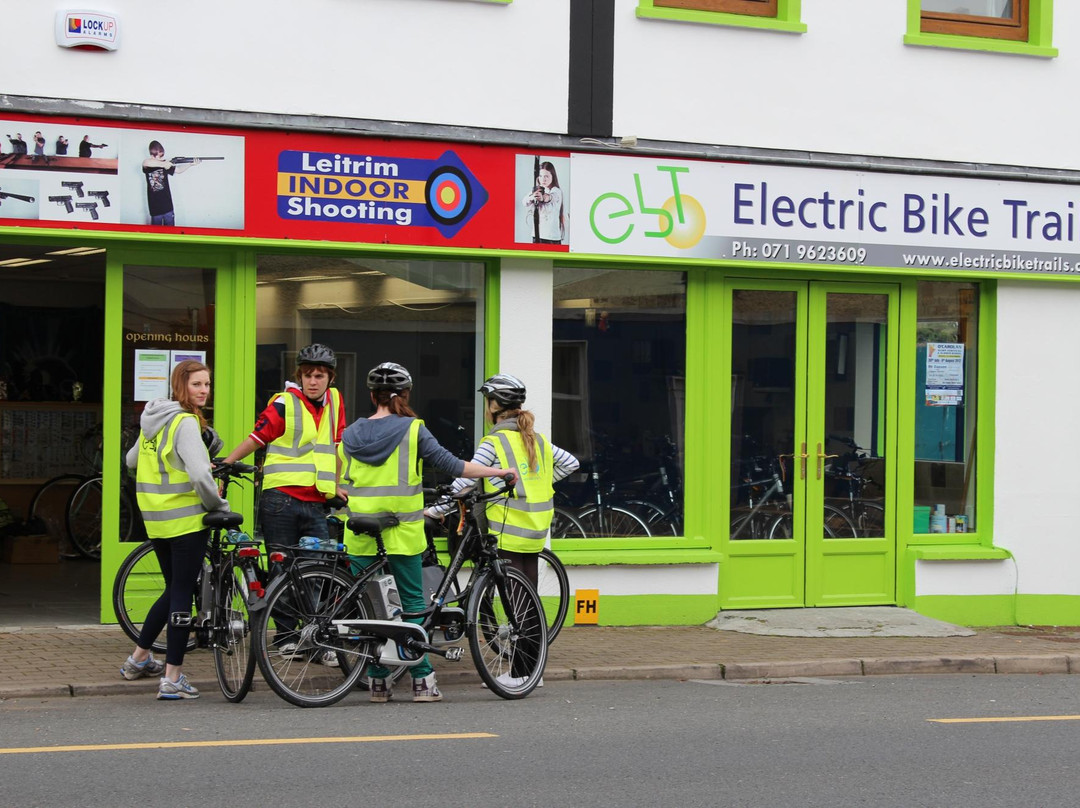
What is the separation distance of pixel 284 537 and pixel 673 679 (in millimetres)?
2721

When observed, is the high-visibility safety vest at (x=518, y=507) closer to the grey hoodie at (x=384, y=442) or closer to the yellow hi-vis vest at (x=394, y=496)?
the grey hoodie at (x=384, y=442)

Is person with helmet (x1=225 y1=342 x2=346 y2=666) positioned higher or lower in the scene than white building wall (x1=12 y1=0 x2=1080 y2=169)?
lower

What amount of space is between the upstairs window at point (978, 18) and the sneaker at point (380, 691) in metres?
7.50

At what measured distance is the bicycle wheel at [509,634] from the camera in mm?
8594

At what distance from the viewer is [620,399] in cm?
1204

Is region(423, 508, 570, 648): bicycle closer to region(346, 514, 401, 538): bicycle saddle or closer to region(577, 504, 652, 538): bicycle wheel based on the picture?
region(577, 504, 652, 538): bicycle wheel

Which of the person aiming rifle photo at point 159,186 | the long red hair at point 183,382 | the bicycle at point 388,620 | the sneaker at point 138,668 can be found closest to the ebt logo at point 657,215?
A: the person aiming rifle photo at point 159,186

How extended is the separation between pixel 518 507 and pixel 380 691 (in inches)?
55.4

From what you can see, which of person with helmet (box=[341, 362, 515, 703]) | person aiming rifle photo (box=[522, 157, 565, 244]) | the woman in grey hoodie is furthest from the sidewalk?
person aiming rifle photo (box=[522, 157, 565, 244])

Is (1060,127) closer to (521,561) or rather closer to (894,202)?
(894,202)

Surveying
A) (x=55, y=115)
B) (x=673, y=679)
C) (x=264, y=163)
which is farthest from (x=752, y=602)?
(x=55, y=115)

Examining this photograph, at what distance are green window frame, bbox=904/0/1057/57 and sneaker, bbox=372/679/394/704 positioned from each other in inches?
285

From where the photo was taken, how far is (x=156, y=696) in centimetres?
870

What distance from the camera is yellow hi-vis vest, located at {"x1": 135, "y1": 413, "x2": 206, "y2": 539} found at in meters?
8.43
